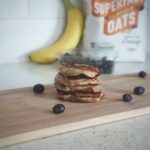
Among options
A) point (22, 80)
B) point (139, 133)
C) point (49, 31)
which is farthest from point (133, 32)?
point (139, 133)

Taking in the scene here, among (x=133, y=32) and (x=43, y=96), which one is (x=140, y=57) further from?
(x=43, y=96)

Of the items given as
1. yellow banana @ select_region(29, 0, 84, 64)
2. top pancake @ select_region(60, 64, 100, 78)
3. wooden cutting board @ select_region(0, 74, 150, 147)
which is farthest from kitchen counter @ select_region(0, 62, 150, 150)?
yellow banana @ select_region(29, 0, 84, 64)

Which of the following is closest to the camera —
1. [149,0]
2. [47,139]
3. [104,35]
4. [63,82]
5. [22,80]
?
[47,139]

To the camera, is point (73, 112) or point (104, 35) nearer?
point (73, 112)

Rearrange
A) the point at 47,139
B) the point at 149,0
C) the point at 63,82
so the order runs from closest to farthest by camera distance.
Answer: the point at 47,139 < the point at 63,82 < the point at 149,0

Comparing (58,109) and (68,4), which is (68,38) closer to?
(68,4)

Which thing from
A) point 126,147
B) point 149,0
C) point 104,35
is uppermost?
point 149,0

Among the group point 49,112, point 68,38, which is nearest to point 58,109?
point 49,112

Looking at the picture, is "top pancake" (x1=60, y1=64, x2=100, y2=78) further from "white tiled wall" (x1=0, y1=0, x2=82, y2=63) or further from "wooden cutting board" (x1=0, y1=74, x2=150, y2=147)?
"white tiled wall" (x1=0, y1=0, x2=82, y2=63)
